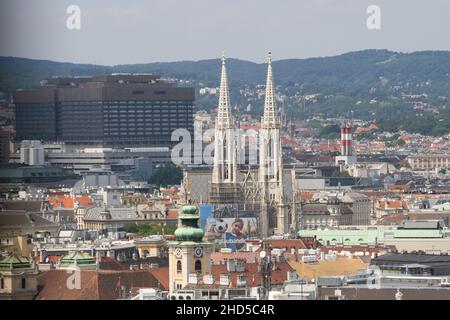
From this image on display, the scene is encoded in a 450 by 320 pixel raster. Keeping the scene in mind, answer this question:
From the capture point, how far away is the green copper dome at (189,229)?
37625 millimetres

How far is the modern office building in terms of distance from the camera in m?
106

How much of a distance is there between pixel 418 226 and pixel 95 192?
26.2 metres

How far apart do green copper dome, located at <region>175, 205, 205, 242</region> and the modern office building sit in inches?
2527

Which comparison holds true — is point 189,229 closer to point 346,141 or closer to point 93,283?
point 93,283

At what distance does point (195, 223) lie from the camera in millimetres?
38938

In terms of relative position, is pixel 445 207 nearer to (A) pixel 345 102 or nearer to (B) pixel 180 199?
(B) pixel 180 199

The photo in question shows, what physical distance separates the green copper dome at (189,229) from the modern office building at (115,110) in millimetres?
64174

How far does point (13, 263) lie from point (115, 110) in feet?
252

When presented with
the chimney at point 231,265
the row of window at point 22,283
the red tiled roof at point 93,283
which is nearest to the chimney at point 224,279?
the red tiled roof at point 93,283

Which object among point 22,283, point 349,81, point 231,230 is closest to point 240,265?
point 22,283

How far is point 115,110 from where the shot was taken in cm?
10938

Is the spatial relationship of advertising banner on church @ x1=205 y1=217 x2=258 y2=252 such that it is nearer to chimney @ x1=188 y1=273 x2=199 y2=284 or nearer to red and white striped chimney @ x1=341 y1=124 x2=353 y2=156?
chimney @ x1=188 y1=273 x2=199 y2=284

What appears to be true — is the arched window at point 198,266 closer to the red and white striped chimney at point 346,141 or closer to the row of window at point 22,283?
the row of window at point 22,283
